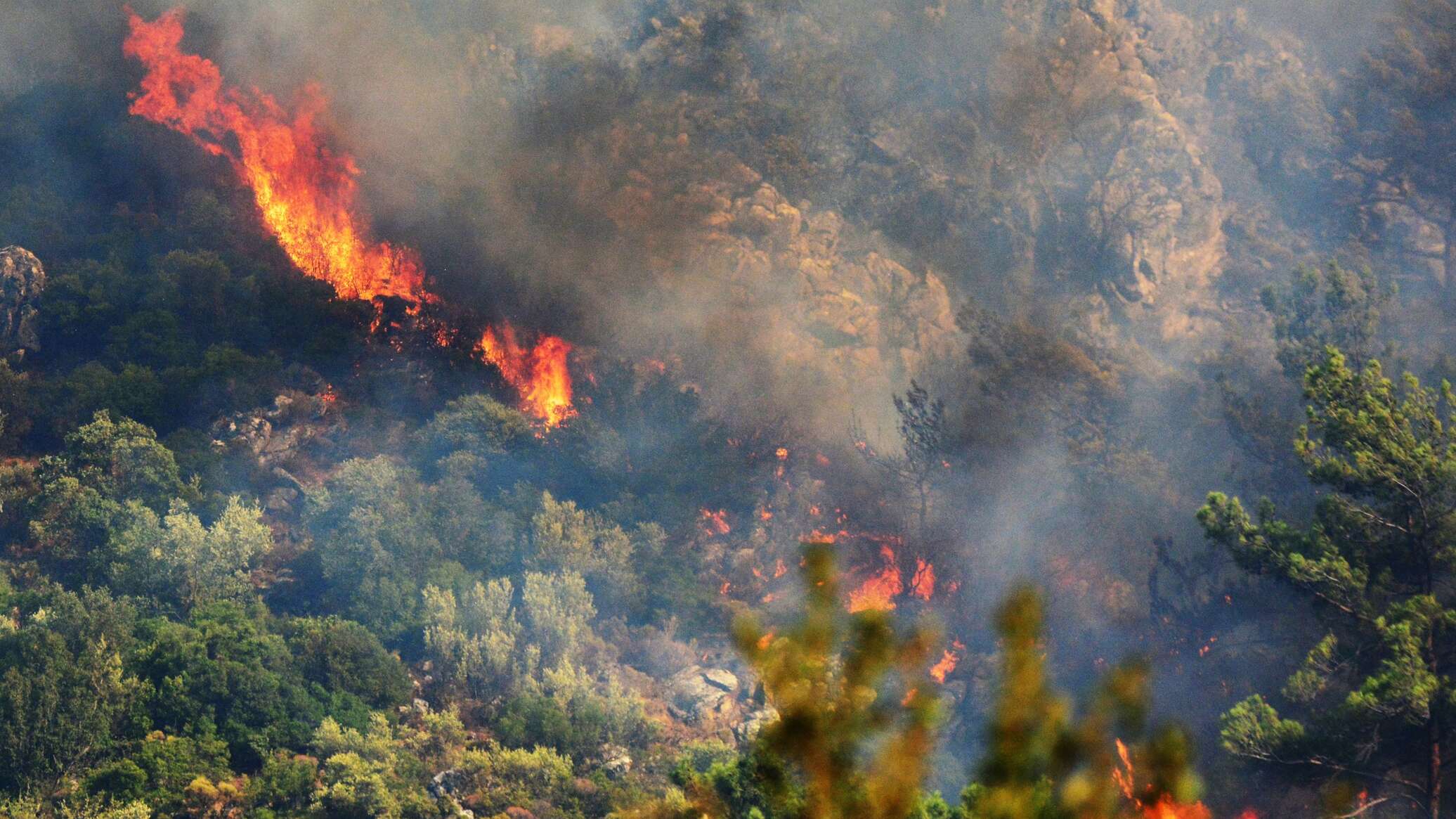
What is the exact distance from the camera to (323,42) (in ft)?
245

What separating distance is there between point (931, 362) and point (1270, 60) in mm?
34071

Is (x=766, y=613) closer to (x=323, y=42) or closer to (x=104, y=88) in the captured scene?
(x=323, y=42)

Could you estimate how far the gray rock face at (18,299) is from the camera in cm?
6309

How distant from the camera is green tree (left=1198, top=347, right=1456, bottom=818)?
32.0 m

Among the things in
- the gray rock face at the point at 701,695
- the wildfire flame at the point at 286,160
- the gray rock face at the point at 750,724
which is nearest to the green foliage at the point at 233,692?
the gray rock face at the point at 701,695

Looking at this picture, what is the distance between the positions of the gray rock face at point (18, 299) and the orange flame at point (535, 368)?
24.6 m

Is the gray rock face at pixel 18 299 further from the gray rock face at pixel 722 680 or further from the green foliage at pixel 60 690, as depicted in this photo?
the gray rock face at pixel 722 680

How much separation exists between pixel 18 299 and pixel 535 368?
2878 centimetres

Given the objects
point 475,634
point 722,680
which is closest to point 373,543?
point 475,634

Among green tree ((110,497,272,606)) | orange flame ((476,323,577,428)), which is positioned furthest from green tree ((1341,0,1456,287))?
green tree ((110,497,272,606))

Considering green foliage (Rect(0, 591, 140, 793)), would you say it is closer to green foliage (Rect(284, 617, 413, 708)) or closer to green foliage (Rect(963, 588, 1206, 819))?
green foliage (Rect(284, 617, 413, 708))

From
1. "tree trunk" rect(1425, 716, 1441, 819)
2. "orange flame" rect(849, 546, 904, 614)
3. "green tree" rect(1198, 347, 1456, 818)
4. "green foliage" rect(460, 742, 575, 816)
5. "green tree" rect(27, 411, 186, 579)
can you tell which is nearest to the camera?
"tree trunk" rect(1425, 716, 1441, 819)

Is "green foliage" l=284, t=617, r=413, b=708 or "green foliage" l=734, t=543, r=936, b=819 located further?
"green foliage" l=284, t=617, r=413, b=708

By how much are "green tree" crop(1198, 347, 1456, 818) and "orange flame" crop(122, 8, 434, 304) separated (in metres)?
51.6
